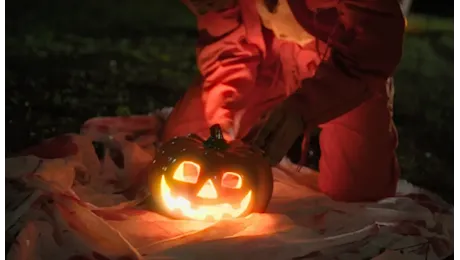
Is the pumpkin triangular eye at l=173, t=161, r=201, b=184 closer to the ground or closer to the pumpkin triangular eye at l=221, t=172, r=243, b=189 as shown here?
the pumpkin triangular eye at l=221, t=172, r=243, b=189

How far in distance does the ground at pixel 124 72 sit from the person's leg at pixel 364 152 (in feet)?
0.94

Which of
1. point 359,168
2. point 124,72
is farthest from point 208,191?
point 124,72

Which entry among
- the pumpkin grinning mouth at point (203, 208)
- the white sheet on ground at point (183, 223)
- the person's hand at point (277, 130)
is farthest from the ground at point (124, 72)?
the person's hand at point (277, 130)

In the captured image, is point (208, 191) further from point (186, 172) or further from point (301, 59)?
point (301, 59)

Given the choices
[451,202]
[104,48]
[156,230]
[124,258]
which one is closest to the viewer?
[124,258]

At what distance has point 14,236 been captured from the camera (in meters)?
1.26

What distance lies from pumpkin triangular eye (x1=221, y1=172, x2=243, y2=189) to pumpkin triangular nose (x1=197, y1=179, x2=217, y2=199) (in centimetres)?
2

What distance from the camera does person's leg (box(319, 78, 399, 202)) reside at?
1.59 metres

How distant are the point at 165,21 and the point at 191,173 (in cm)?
188

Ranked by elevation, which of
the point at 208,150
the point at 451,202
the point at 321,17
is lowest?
the point at 451,202

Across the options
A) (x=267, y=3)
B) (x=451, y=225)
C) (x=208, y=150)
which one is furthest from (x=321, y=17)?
(x=451, y=225)

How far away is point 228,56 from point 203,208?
41 cm

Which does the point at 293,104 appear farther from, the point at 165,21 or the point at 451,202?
the point at 165,21

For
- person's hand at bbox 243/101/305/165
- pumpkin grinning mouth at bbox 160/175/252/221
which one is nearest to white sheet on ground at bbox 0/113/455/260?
pumpkin grinning mouth at bbox 160/175/252/221
